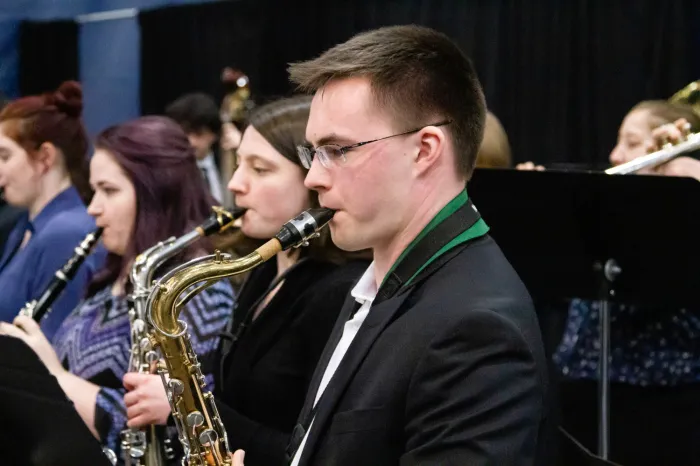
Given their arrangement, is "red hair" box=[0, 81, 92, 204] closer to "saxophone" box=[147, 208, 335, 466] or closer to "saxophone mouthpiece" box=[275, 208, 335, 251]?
"saxophone" box=[147, 208, 335, 466]

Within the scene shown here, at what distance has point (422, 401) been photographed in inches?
57.9

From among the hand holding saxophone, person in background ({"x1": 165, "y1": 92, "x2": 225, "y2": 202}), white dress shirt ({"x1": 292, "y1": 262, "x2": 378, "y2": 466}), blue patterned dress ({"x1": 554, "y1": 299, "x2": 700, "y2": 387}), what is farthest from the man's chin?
person in background ({"x1": 165, "y1": 92, "x2": 225, "y2": 202})

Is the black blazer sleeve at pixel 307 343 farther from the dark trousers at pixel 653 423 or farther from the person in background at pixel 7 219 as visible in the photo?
the person in background at pixel 7 219

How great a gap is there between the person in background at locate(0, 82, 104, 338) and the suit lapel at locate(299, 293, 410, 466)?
2028 millimetres

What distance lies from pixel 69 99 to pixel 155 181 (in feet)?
3.38

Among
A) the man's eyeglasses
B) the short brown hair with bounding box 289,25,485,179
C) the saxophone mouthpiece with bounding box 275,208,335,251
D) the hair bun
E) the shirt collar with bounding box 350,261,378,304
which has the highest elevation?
the short brown hair with bounding box 289,25,485,179

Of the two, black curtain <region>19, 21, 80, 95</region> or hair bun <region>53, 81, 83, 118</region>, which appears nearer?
hair bun <region>53, 81, 83, 118</region>

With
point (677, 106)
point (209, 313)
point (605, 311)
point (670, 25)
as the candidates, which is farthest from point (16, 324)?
point (670, 25)

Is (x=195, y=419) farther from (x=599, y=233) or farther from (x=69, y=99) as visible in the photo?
(x=69, y=99)

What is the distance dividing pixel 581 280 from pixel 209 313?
3.60 ft

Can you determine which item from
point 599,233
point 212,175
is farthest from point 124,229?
point 212,175

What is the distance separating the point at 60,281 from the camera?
312 cm

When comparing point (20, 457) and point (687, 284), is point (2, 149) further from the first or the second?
point (687, 284)

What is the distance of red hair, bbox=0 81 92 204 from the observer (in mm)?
3684
